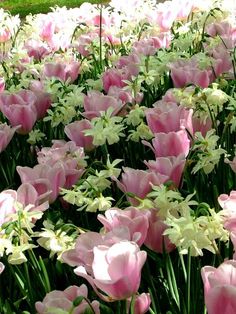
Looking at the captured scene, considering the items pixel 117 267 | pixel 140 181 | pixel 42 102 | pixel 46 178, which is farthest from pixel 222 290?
pixel 42 102

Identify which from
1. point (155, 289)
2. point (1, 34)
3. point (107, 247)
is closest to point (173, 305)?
point (155, 289)

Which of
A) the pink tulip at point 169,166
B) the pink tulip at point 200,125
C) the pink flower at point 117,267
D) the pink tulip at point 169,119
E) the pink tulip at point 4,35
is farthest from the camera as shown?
the pink tulip at point 4,35

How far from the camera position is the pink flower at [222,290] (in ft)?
3.38

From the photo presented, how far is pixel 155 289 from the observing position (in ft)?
4.74

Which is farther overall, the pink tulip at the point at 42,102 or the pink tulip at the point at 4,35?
the pink tulip at the point at 4,35

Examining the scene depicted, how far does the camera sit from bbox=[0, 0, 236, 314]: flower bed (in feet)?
4.09

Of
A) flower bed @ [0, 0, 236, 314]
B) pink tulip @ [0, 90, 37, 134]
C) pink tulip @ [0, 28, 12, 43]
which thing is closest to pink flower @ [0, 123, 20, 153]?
flower bed @ [0, 0, 236, 314]

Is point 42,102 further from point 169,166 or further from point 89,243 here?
point 89,243

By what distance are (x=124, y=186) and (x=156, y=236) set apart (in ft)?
0.79

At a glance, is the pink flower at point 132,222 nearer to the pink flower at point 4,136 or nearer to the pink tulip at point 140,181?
the pink tulip at point 140,181

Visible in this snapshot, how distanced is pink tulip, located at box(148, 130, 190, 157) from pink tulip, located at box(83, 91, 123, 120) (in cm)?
43

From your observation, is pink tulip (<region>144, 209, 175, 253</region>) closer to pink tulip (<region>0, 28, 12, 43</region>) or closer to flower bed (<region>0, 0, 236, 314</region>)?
flower bed (<region>0, 0, 236, 314</region>)

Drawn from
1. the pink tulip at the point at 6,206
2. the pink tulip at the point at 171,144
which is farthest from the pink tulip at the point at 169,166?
the pink tulip at the point at 6,206

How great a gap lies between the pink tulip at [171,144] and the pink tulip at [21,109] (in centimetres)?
68
